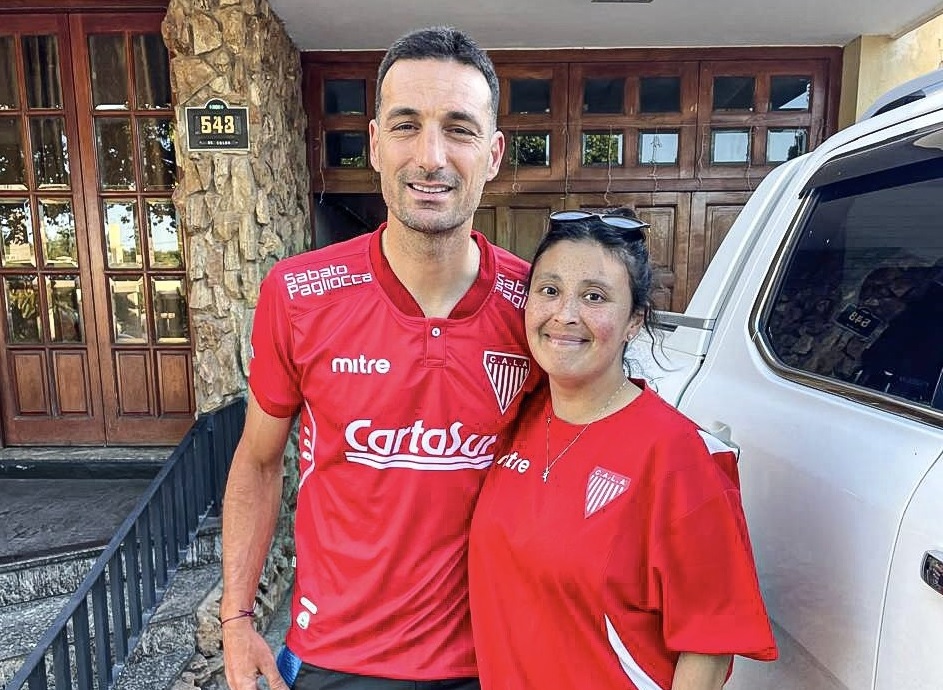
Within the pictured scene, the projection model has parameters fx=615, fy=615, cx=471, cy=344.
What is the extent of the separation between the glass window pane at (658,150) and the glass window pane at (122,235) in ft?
12.1

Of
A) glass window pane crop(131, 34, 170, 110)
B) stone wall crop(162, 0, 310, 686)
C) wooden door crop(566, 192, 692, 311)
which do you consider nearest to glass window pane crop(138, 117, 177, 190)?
glass window pane crop(131, 34, 170, 110)

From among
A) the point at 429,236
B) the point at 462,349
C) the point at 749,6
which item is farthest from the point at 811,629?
the point at 749,6

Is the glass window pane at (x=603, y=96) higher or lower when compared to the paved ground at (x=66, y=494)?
higher

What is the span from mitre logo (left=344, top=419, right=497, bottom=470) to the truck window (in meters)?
0.81

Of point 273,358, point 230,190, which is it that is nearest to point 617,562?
point 273,358

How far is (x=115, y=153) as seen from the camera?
4215mm

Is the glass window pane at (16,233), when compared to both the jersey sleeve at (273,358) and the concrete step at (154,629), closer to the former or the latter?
the concrete step at (154,629)

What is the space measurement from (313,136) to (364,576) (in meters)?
4.14

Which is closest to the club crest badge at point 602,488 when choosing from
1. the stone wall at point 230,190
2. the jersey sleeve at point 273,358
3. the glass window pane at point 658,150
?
the jersey sleeve at point 273,358

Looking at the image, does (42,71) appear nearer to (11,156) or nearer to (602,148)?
(11,156)

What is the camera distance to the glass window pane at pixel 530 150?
4.72m

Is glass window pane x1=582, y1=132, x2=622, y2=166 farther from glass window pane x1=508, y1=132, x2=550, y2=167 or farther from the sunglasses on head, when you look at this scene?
the sunglasses on head

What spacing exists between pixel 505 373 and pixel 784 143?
4323 millimetres

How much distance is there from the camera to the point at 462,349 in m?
A: 1.36
